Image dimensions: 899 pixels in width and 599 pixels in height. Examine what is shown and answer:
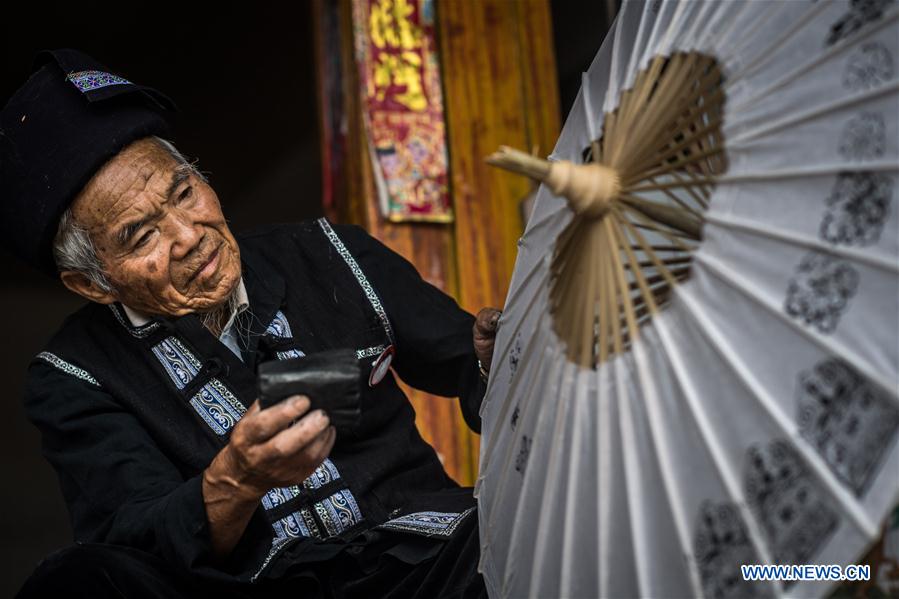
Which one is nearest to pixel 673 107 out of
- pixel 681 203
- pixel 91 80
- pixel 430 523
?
pixel 681 203

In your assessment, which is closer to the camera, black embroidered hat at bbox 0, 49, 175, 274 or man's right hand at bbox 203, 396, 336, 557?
man's right hand at bbox 203, 396, 336, 557

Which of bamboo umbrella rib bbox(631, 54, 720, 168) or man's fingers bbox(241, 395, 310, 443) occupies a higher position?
bamboo umbrella rib bbox(631, 54, 720, 168)

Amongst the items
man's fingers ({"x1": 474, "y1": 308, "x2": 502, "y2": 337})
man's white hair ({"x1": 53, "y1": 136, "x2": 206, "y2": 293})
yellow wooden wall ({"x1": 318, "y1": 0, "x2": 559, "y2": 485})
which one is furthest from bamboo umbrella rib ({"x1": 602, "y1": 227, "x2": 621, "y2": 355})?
yellow wooden wall ({"x1": 318, "y1": 0, "x2": 559, "y2": 485})

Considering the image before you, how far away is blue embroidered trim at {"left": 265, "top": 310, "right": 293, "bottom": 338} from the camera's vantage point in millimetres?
2004

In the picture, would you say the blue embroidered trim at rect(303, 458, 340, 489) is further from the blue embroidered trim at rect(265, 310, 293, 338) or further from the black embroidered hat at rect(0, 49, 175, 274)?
the black embroidered hat at rect(0, 49, 175, 274)

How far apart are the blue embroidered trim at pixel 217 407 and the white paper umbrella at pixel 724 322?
717mm

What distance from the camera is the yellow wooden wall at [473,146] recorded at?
331 cm

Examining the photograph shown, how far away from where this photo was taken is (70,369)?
195 centimetres

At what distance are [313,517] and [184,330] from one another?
443mm

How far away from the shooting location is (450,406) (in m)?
3.24

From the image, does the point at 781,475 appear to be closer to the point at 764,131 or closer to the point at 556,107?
the point at 764,131

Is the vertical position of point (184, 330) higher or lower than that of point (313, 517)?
higher

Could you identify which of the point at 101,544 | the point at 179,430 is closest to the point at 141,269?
the point at 179,430

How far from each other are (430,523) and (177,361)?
600 mm
